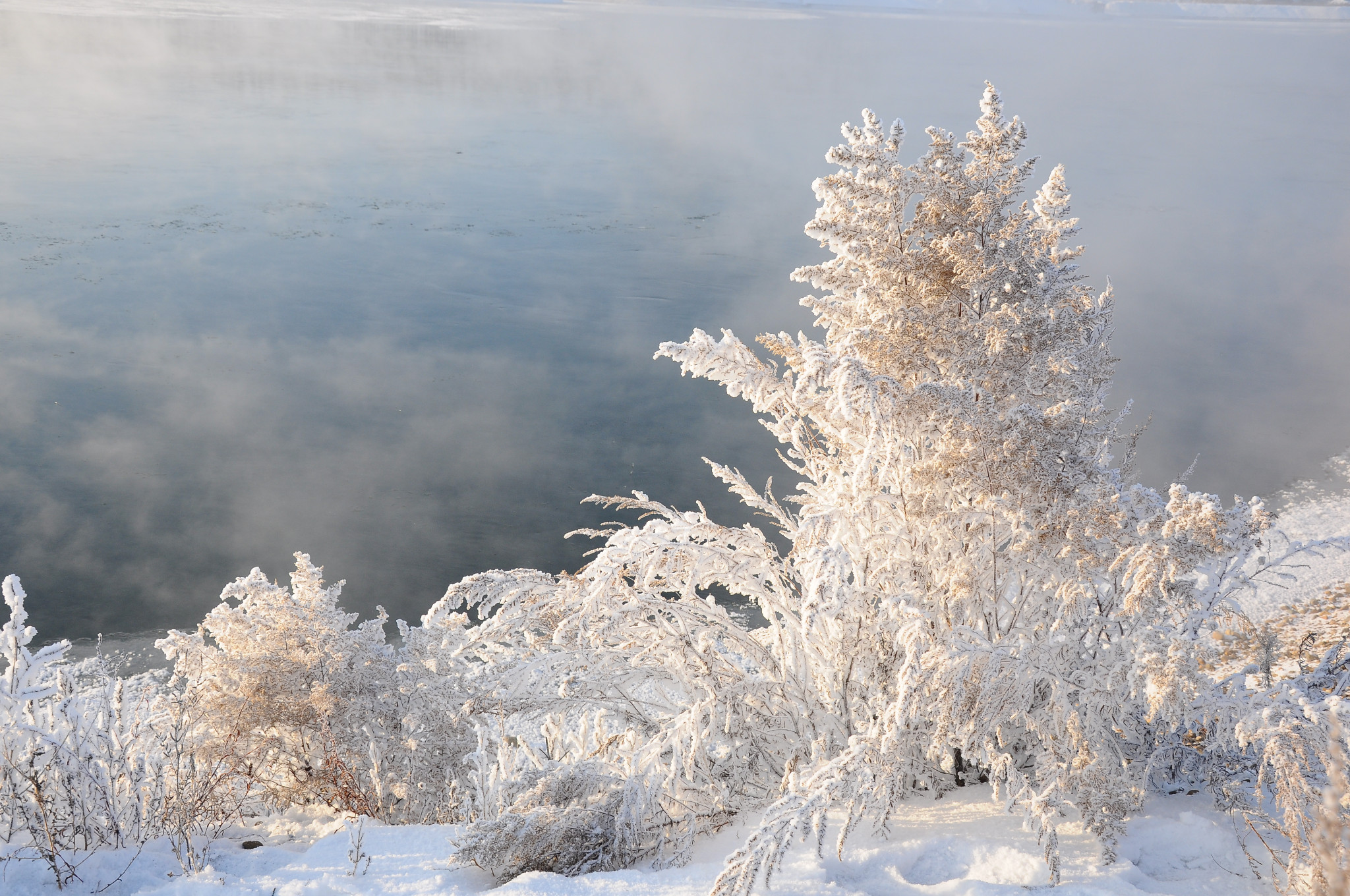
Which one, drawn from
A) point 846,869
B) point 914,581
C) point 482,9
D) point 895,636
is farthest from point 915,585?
point 482,9

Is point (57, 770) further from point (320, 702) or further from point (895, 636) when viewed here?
point (895, 636)

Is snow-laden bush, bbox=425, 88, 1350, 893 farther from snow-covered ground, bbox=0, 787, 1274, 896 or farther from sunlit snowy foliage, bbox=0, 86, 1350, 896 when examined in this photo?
snow-covered ground, bbox=0, 787, 1274, 896

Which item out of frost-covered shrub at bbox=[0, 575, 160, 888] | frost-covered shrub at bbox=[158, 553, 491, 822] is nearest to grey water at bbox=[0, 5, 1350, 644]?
frost-covered shrub at bbox=[158, 553, 491, 822]

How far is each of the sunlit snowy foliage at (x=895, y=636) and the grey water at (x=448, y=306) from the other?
5.80 metres

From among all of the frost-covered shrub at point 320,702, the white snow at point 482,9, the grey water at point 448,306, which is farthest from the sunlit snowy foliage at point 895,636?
the white snow at point 482,9

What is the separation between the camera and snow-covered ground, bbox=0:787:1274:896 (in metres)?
3.07

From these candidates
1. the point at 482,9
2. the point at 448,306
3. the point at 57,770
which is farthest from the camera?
the point at 482,9

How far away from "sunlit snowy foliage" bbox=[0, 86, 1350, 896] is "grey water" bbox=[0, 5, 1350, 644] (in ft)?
19.0

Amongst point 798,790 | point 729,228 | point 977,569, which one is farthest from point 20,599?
point 729,228

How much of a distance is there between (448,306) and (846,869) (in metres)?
15.8

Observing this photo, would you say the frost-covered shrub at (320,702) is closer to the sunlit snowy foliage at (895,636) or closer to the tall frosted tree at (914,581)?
the sunlit snowy foliage at (895,636)

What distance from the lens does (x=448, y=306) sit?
1775 centimetres

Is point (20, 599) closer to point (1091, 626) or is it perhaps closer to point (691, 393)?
point (1091, 626)

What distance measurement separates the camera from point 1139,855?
331 centimetres
